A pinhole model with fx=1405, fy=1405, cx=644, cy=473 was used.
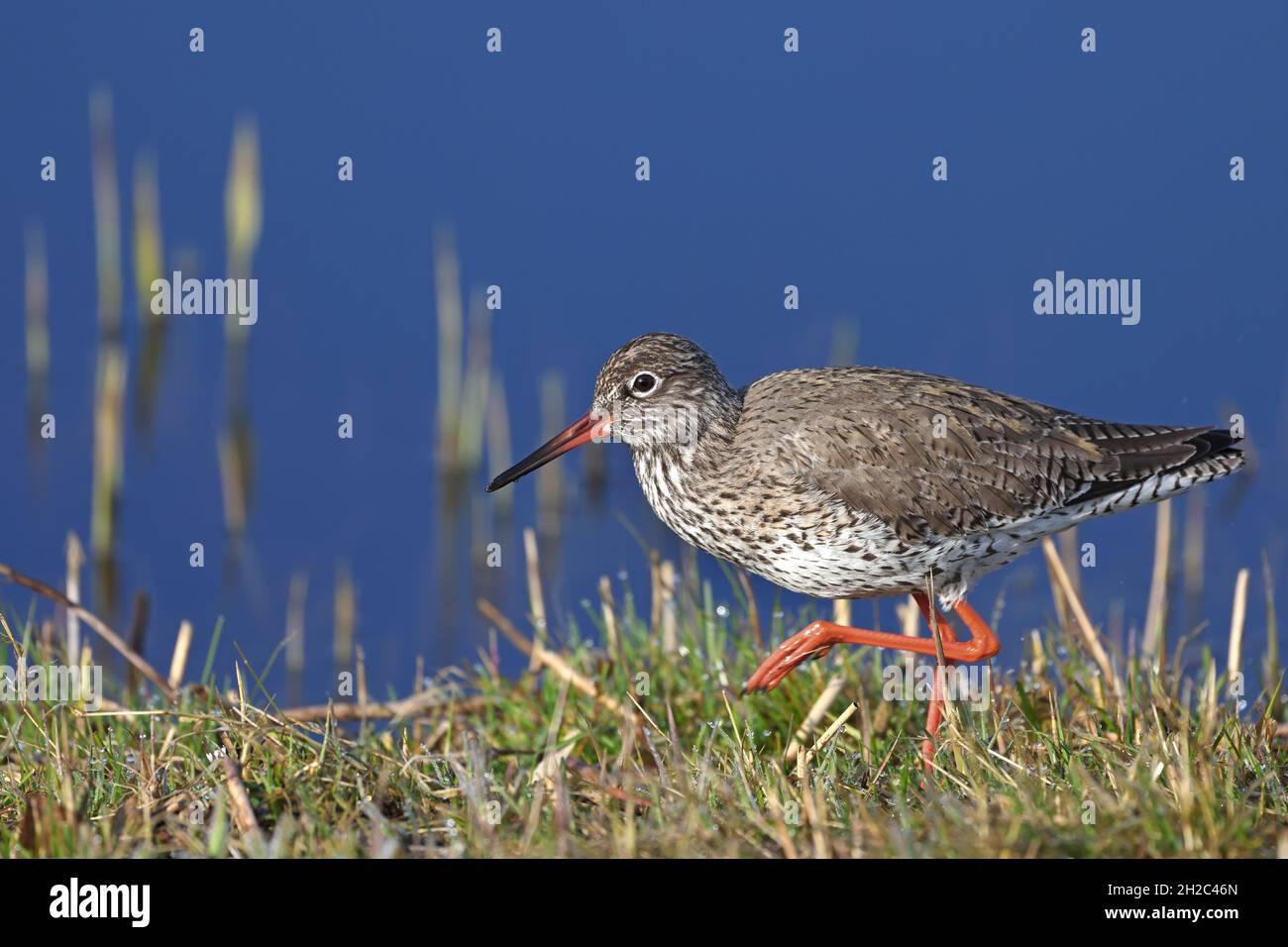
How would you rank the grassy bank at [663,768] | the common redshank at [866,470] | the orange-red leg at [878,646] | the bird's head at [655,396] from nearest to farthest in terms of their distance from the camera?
the grassy bank at [663,768], the orange-red leg at [878,646], the common redshank at [866,470], the bird's head at [655,396]

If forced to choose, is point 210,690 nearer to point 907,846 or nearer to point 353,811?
point 353,811

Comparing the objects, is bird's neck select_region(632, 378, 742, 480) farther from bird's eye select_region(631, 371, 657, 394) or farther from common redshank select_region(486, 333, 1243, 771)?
bird's eye select_region(631, 371, 657, 394)

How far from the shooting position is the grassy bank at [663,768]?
4.35 meters

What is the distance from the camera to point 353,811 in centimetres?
502

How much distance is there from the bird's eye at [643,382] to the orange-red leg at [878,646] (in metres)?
1.49

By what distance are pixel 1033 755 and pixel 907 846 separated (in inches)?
63.5

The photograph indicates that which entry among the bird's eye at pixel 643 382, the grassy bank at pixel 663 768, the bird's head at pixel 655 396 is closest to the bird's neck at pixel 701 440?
the bird's head at pixel 655 396

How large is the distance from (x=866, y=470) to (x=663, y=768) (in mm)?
2030

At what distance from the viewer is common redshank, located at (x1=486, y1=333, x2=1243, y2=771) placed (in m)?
6.59

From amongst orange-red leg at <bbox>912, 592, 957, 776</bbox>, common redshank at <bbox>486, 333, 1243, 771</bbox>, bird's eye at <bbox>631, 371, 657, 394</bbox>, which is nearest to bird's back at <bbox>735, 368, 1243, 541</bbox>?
common redshank at <bbox>486, 333, 1243, 771</bbox>

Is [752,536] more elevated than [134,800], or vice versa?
[752,536]

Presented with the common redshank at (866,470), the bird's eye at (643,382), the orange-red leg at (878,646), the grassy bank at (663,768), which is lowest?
the grassy bank at (663,768)

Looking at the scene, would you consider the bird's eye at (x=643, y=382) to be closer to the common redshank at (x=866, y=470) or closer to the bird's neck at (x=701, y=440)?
the common redshank at (x=866, y=470)
